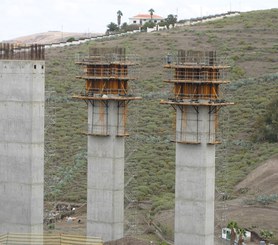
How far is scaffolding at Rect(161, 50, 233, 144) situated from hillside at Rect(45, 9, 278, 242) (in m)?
9.59

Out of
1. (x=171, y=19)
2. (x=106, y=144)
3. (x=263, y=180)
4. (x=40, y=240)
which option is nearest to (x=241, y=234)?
(x=106, y=144)

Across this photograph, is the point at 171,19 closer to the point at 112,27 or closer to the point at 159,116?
the point at 112,27

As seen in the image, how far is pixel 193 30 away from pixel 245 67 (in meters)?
19.8

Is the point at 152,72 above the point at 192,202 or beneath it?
above

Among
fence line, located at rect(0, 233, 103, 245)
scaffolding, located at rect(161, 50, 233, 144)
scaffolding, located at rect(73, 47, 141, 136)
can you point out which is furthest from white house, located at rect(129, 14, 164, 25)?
fence line, located at rect(0, 233, 103, 245)

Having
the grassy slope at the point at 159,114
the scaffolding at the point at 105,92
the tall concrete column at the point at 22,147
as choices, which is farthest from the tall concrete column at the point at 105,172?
the grassy slope at the point at 159,114

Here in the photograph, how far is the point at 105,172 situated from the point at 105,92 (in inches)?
157

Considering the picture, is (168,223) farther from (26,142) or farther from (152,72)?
(152,72)

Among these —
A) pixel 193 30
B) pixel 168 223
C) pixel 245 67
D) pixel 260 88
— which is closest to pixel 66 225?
pixel 168 223

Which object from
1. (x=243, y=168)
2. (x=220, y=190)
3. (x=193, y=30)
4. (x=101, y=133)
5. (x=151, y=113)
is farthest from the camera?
(x=193, y=30)

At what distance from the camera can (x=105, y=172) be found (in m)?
51.2

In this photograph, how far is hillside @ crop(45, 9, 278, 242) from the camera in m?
65.8

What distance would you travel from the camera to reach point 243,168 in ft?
223

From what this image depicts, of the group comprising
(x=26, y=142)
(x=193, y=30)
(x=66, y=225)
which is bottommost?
(x=66, y=225)
